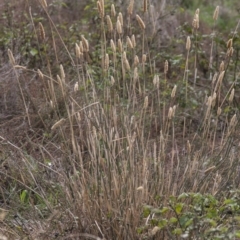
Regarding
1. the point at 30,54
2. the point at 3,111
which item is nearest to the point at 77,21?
the point at 30,54

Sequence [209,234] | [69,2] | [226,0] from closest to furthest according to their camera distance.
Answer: [209,234], [69,2], [226,0]

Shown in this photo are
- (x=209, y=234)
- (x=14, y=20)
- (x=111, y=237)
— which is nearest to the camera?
(x=209, y=234)

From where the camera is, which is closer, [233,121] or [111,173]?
[111,173]

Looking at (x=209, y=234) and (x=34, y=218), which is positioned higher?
(x=209, y=234)

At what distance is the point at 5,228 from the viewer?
4.02m

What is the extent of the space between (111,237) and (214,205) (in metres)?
0.60

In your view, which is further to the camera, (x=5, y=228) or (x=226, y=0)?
(x=226, y=0)

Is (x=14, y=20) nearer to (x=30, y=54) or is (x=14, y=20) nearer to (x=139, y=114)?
(x=30, y=54)

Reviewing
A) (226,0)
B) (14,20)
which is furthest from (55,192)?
(226,0)

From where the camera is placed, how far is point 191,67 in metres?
7.90

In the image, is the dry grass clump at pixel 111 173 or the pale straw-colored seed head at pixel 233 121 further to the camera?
the pale straw-colored seed head at pixel 233 121

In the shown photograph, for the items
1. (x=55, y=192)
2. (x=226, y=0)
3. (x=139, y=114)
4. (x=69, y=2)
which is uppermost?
(x=139, y=114)

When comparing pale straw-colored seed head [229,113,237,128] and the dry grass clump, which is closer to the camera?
the dry grass clump

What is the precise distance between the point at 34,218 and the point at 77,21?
438cm
